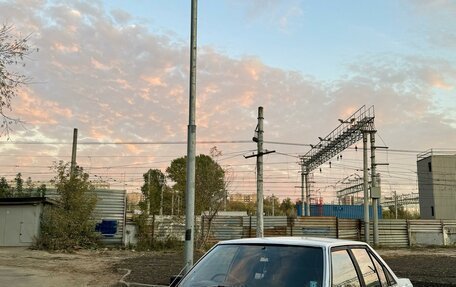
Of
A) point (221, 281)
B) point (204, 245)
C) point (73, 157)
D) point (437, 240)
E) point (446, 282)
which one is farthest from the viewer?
point (437, 240)

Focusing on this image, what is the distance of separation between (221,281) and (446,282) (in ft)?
39.6

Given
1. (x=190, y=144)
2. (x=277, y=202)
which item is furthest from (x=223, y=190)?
(x=277, y=202)

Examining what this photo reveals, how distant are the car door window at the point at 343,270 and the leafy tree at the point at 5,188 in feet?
139

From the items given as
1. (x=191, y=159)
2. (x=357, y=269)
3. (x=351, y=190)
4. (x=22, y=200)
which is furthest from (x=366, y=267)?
(x=351, y=190)

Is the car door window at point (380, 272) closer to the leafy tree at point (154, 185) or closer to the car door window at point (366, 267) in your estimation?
the car door window at point (366, 267)

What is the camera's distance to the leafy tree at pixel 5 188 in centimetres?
4266

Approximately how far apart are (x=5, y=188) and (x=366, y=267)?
149 ft

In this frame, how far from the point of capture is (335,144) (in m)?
46.5

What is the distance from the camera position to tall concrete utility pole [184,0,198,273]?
11188 mm

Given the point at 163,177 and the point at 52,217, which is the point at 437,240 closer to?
the point at 52,217

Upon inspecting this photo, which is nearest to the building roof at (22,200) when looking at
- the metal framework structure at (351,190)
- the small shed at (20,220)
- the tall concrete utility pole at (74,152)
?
the small shed at (20,220)

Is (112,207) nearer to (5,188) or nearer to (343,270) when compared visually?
(5,188)

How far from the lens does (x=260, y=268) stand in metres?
4.84

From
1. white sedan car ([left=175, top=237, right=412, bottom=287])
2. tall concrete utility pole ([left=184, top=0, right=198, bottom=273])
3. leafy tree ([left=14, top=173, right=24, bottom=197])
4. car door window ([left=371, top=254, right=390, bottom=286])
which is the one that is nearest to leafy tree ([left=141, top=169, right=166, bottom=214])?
leafy tree ([left=14, top=173, right=24, bottom=197])
